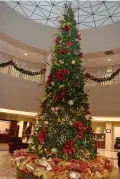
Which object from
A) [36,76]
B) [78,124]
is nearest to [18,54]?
[36,76]

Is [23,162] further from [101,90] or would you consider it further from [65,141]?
[101,90]

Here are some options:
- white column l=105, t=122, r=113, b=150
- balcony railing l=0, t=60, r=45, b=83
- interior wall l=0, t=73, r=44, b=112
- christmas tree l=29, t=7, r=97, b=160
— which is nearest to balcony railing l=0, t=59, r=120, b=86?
balcony railing l=0, t=60, r=45, b=83

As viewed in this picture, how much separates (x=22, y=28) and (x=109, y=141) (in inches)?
555

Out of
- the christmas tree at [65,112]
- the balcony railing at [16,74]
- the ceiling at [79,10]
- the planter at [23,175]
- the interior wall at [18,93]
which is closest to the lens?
the planter at [23,175]

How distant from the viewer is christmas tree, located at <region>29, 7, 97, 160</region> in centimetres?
549

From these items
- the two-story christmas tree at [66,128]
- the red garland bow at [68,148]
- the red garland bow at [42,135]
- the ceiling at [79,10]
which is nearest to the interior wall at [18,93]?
the ceiling at [79,10]

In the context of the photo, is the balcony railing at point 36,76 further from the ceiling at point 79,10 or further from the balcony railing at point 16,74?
the ceiling at point 79,10

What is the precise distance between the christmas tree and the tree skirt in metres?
0.34

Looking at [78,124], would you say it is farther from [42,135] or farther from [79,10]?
[79,10]

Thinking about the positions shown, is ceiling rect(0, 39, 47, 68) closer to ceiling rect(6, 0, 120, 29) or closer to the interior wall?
ceiling rect(6, 0, 120, 29)

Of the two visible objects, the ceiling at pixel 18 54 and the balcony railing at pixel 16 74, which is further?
the ceiling at pixel 18 54

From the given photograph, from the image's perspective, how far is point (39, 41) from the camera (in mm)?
17875

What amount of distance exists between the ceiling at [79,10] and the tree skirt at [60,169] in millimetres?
14042

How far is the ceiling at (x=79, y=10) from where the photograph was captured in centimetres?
1709
